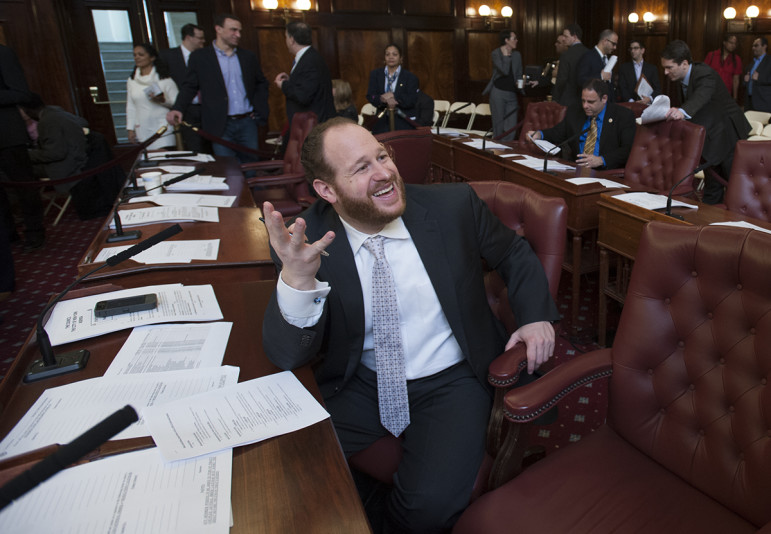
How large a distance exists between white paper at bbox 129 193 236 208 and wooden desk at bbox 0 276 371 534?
1.39m

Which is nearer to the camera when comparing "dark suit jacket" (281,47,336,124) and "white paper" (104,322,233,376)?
"white paper" (104,322,233,376)

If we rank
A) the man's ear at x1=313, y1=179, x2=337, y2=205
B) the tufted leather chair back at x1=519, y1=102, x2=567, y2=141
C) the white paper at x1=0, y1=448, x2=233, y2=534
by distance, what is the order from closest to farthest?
1. the white paper at x1=0, y1=448, x2=233, y2=534
2. the man's ear at x1=313, y1=179, x2=337, y2=205
3. the tufted leather chair back at x1=519, y1=102, x2=567, y2=141

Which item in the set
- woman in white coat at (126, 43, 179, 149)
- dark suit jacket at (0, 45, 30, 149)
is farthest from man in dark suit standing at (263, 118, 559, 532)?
woman in white coat at (126, 43, 179, 149)

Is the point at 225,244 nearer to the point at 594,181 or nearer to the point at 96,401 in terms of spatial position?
the point at 96,401

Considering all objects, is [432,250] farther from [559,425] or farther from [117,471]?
[559,425]

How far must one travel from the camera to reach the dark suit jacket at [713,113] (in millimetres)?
3980

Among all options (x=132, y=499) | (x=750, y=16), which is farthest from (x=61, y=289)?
(x=750, y=16)

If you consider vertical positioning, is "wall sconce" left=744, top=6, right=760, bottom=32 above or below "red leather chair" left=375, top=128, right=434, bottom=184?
above

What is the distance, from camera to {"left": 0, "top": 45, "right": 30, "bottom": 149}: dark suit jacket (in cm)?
414

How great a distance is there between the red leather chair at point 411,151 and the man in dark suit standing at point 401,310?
9.32 feet

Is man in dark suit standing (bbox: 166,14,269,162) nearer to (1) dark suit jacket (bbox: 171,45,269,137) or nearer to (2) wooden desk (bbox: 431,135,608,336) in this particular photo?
(1) dark suit jacket (bbox: 171,45,269,137)

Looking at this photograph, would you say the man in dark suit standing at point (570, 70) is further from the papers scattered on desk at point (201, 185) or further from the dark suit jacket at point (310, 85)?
the papers scattered on desk at point (201, 185)

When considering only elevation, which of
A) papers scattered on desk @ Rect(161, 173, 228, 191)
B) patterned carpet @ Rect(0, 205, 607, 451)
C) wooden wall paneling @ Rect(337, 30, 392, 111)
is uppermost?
wooden wall paneling @ Rect(337, 30, 392, 111)

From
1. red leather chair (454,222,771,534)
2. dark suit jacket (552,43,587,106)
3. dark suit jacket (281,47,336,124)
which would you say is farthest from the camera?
dark suit jacket (552,43,587,106)
